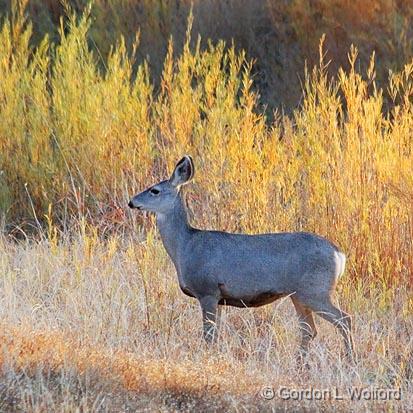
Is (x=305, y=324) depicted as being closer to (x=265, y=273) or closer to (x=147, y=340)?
(x=265, y=273)

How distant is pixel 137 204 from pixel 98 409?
2.53 meters

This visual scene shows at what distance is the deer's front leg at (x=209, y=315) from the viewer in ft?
25.5

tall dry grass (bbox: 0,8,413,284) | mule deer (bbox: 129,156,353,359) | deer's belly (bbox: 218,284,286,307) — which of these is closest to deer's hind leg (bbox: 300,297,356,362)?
mule deer (bbox: 129,156,353,359)

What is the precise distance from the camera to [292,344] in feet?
26.1

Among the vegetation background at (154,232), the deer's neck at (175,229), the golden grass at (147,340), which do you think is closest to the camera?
the golden grass at (147,340)

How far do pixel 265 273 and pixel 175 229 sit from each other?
0.90 m

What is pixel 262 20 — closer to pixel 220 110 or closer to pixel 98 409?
pixel 220 110

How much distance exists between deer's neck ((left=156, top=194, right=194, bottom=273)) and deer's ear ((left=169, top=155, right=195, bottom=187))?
132 millimetres

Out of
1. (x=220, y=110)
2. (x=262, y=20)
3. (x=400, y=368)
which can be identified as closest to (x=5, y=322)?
(x=400, y=368)

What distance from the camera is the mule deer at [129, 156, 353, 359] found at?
7.71 m

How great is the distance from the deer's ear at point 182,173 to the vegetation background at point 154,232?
2.67 ft

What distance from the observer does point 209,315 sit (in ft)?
25.5

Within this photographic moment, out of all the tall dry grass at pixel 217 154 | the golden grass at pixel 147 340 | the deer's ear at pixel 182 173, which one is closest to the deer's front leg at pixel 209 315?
the golden grass at pixel 147 340

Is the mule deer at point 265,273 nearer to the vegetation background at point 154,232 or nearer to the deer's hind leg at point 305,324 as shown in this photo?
the deer's hind leg at point 305,324
